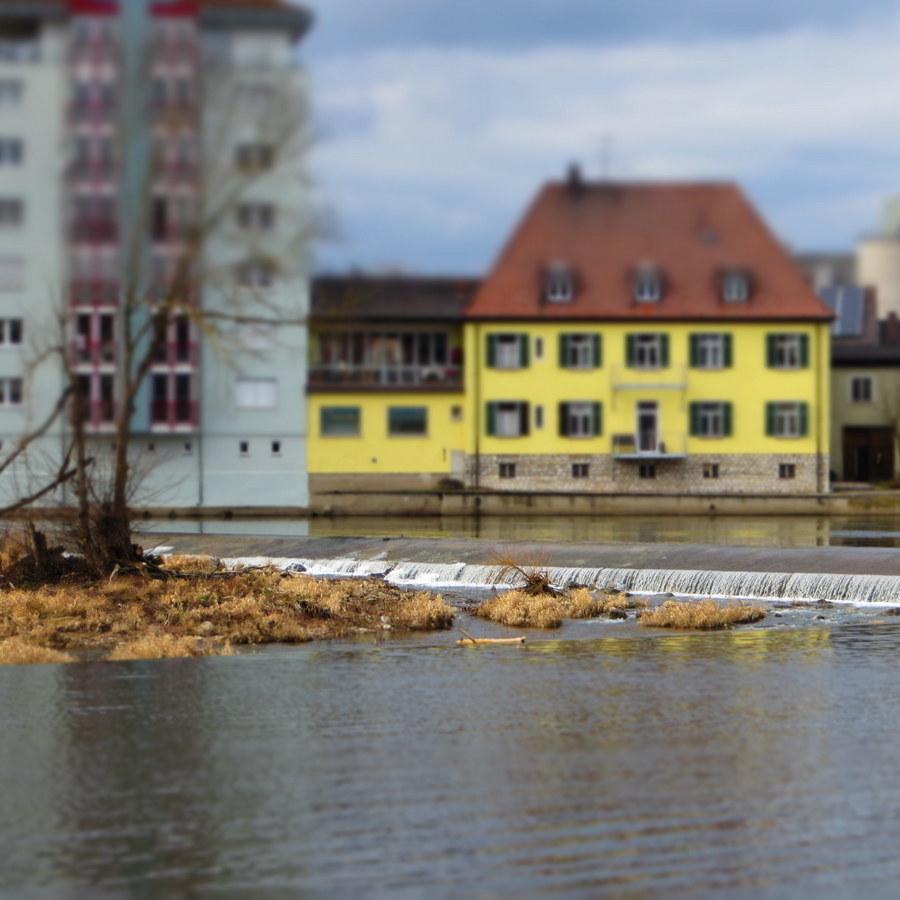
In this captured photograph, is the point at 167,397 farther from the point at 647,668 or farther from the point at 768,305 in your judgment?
the point at 647,668

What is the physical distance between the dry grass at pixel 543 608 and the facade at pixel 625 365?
4174 centimetres

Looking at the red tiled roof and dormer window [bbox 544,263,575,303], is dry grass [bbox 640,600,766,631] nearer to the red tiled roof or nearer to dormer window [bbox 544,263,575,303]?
the red tiled roof

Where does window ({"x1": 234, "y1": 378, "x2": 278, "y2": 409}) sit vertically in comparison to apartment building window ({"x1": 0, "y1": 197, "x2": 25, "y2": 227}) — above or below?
below

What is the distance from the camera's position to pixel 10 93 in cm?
3916

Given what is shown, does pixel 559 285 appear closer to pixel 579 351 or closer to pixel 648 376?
pixel 579 351

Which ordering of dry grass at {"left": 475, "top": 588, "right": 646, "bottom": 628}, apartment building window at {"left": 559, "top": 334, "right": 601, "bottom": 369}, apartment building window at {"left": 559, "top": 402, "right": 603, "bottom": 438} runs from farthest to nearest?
apartment building window at {"left": 559, "top": 334, "right": 601, "bottom": 369}, apartment building window at {"left": 559, "top": 402, "right": 603, "bottom": 438}, dry grass at {"left": 475, "top": 588, "right": 646, "bottom": 628}

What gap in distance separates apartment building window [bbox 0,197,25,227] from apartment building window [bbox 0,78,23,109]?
76.9 inches

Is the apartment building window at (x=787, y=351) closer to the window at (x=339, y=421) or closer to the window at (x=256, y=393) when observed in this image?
the window at (x=339, y=421)

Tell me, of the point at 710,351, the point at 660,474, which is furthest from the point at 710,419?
the point at 660,474

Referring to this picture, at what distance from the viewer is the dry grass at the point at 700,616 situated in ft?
92.2

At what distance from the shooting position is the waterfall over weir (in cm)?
3259

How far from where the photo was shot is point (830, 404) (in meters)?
79.8

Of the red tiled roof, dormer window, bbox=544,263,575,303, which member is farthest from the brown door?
dormer window, bbox=544,263,575,303

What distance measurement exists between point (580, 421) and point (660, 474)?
366 centimetres
